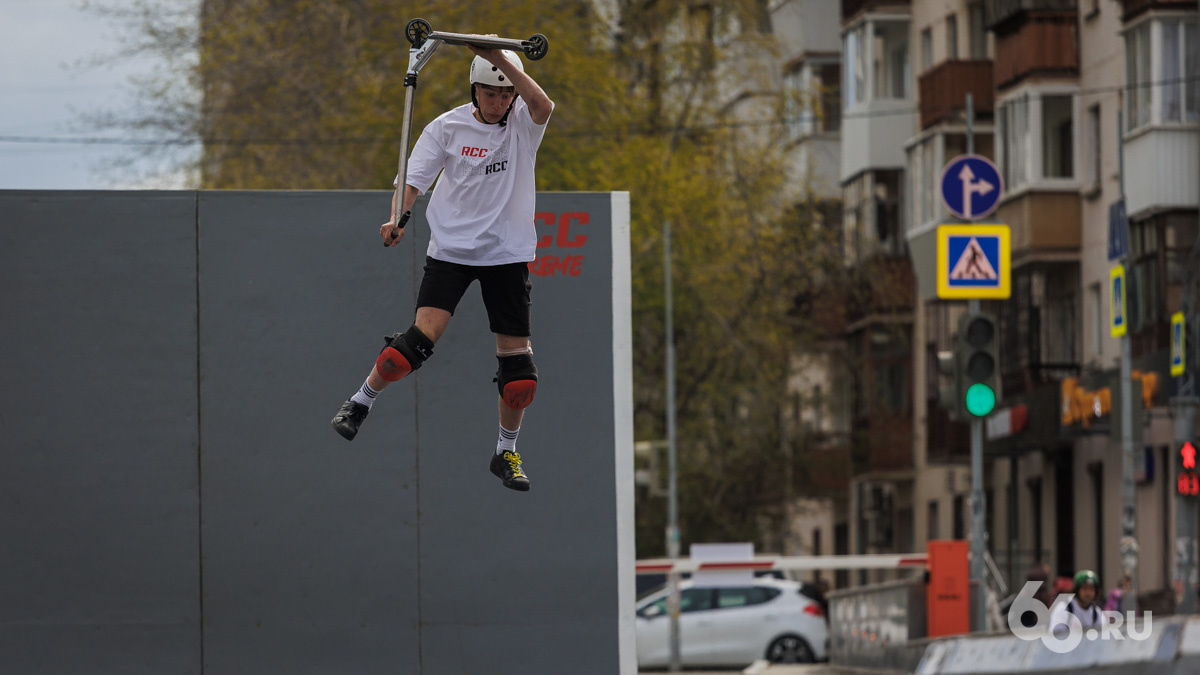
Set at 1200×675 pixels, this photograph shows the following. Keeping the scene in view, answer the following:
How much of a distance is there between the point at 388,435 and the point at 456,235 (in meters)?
2.38

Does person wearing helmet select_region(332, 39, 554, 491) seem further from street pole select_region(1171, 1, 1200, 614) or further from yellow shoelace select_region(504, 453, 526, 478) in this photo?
street pole select_region(1171, 1, 1200, 614)

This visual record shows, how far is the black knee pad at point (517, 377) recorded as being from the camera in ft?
33.1

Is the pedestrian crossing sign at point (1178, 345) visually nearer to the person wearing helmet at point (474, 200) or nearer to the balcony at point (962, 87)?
the balcony at point (962, 87)

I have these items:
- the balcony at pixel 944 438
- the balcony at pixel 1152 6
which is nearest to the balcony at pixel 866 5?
the balcony at pixel 944 438

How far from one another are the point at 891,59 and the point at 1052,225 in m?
10.5

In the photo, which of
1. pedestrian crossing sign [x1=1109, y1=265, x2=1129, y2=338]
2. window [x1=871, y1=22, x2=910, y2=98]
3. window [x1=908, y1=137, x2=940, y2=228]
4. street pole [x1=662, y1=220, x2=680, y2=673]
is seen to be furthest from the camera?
window [x1=871, y1=22, x2=910, y2=98]

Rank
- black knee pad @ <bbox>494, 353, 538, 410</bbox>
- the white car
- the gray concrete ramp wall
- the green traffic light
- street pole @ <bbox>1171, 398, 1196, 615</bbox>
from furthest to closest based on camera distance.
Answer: the white car < street pole @ <bbox>1171, 398, 1196, 615</bbox> < the green traffic light < the gray concrete ramp wall < black knee pad @ <bbox>494, 353, 538, 410</bbox>

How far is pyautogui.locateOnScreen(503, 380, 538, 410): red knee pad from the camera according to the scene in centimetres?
1012

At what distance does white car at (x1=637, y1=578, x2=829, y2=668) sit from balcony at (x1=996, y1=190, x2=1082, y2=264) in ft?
35.2

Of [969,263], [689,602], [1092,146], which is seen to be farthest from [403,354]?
[1092,146]

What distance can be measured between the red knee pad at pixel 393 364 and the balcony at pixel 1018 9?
30.8 meters

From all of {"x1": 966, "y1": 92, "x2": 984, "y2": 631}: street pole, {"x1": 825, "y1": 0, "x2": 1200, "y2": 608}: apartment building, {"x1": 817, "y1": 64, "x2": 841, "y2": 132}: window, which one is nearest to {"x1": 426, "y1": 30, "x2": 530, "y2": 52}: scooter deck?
{"x1": 966, "y1": 92, "x2": 984, "y2": 631}: street pole

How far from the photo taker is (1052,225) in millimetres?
38750

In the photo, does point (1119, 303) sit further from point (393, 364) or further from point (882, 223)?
point (393, 364)
